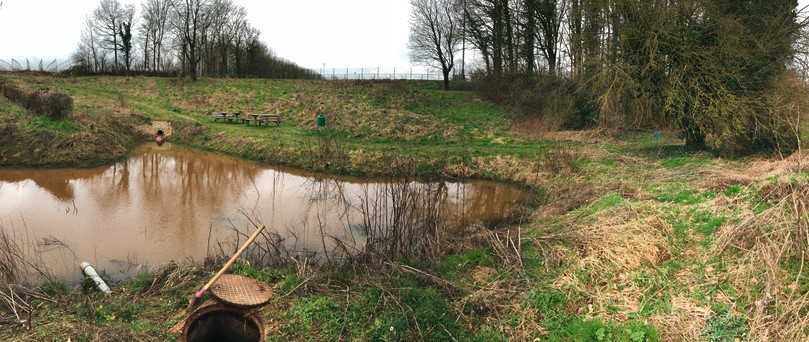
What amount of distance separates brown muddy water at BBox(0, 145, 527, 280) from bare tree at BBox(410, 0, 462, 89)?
839 inches

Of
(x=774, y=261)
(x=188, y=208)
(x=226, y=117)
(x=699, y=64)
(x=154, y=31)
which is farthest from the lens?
(x=154, y=31)

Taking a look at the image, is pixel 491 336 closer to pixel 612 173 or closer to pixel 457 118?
pixel 612 173

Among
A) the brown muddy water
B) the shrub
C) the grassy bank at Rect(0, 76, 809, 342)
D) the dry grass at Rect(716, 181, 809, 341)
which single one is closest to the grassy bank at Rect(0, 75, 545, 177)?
the brown muddy water

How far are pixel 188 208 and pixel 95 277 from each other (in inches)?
210

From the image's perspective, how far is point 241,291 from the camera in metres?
6.74

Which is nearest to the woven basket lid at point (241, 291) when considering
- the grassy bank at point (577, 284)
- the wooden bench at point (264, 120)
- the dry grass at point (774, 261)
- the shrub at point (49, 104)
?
the grassy bank at point (577, 284)

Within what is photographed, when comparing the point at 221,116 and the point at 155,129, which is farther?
the point at 221,116

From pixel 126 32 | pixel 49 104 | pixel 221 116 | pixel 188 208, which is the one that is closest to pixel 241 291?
pixel 188 208

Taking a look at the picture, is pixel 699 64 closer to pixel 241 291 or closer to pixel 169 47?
pixel 241 291

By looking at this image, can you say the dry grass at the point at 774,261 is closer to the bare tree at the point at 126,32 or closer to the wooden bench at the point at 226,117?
the wooden bench at the point at 226,117

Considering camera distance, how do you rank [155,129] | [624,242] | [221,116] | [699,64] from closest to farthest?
1. [624,242]
2. [699,64]
3. [155,129]
4. [221,116]

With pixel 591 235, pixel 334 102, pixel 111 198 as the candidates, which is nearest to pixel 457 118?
pixel 334 102

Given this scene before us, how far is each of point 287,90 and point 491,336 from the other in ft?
95.4

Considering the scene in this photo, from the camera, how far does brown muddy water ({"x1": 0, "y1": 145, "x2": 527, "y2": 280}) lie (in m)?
9.35
